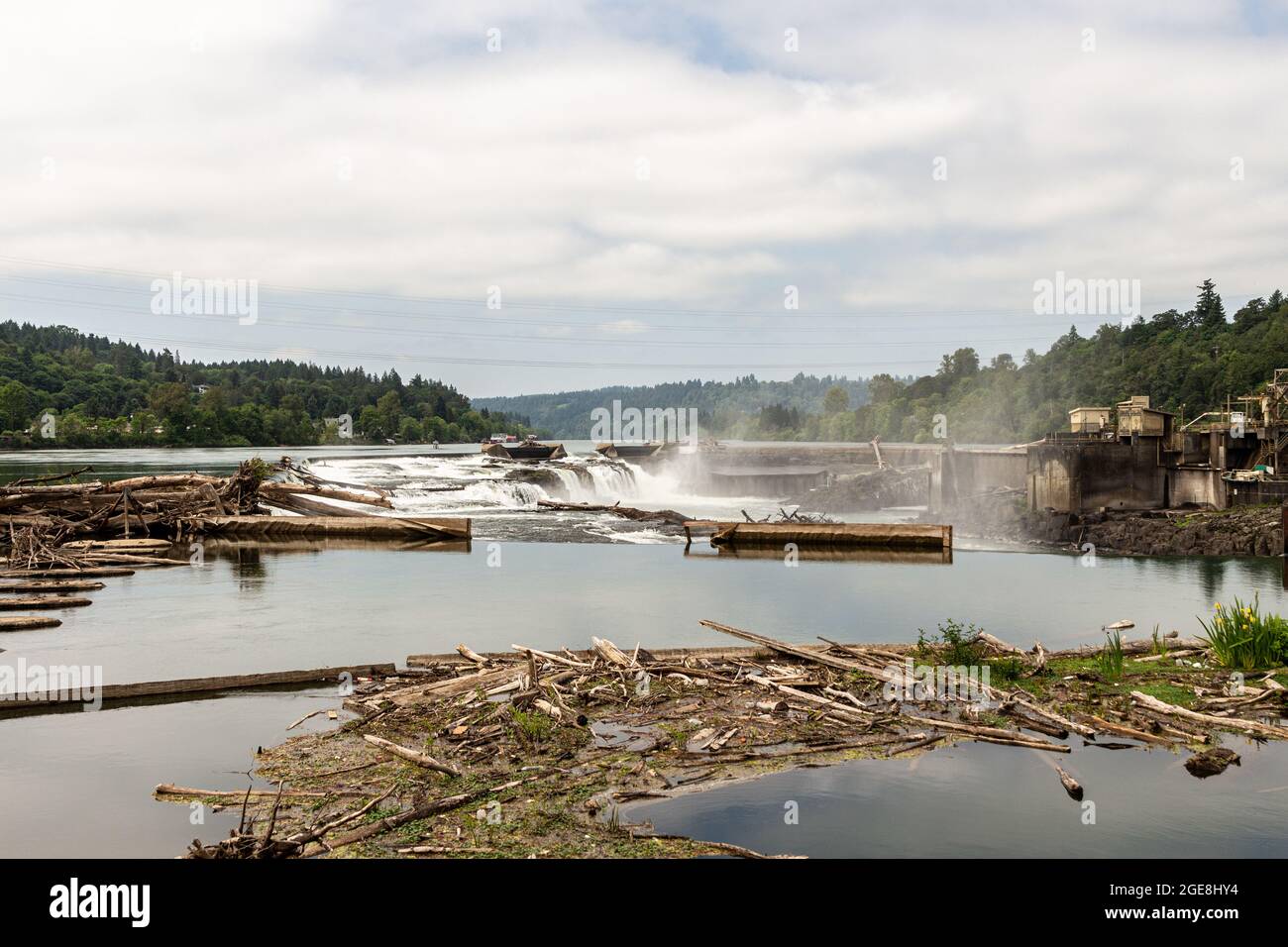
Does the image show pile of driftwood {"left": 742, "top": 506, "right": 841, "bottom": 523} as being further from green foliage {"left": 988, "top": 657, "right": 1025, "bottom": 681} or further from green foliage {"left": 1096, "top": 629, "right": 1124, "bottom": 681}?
green foliage {"left": 988, "top": 657, "right": 1025, "bottom": 681}

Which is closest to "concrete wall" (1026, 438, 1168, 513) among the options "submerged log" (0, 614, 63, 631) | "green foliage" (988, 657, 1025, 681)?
"green foliage" (988, 657, 1025, 681)

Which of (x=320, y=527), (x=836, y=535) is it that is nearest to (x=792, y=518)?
(x=836, y=535)

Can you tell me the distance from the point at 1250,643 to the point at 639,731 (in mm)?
10844

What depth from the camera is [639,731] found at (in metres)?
13.5

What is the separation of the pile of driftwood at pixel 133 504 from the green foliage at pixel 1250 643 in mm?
35838

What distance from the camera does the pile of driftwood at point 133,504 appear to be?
132 feet

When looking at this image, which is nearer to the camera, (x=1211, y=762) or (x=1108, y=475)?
(x=1211, y=762)

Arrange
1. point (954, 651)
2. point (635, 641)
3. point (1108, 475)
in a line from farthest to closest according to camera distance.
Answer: point (1108, 475)
point (635, 641)
point (954, 651)

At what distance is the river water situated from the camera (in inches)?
440

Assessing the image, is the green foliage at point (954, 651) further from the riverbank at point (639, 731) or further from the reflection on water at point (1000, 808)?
the reflection on water at point (1000, 808)

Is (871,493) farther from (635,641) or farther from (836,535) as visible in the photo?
(635,641)
